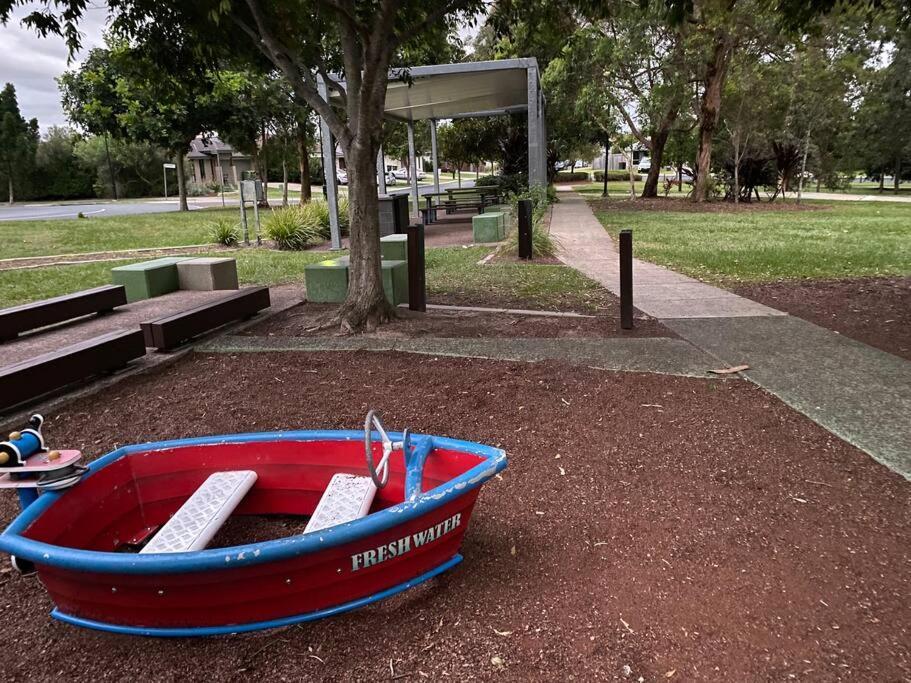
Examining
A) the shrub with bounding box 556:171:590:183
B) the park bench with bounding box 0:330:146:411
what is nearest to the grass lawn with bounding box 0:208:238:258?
the park bench with bounding box 0:330:146:411

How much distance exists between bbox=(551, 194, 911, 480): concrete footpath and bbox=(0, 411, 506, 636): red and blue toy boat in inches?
104

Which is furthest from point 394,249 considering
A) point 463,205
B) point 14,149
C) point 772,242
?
point 14,149

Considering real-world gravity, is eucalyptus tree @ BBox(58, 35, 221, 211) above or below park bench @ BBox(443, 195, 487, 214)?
above

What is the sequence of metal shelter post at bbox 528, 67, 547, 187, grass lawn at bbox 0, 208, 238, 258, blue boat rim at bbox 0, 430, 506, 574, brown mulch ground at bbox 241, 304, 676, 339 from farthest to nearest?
grass lawn at bbox 0, 208, 238, 258, metal shelter post at bbox 528, 67, 547, 187, brown mulch ground at bbox 241, 304, 676, 339, blue boat rim at bbox 0, 430, 506, 574

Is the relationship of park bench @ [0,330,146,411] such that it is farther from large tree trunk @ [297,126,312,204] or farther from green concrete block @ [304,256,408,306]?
large tree trunk @ [297,126,312,204]

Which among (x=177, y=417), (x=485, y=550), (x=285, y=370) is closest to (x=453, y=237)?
(x=285, y=370)

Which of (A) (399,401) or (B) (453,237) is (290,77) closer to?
(A) (399,401)

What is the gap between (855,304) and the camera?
769 centimetres

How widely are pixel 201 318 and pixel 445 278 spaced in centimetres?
423

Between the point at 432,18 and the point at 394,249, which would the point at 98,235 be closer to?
the point at 394,249

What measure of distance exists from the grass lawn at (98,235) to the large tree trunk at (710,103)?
17.0 meters

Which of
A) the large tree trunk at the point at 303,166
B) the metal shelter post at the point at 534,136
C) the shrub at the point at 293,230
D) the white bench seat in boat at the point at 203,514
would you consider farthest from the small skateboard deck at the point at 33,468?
the large tree trunk at the point at 303,166

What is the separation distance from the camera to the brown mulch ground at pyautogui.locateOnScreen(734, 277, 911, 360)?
6297 mm

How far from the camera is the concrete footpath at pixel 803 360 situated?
13.3ft
